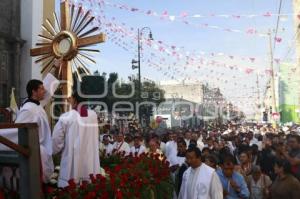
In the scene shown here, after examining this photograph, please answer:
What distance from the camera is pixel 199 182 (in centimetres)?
621

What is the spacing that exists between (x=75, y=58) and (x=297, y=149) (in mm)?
5443

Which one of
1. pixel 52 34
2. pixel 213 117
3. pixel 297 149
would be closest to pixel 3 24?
pixel 52 34

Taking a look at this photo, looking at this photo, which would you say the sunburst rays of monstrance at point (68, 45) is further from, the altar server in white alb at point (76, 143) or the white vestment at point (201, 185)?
the white vestment at point (201, 185)

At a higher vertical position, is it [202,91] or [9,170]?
[202,91]

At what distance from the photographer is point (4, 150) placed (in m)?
3.51

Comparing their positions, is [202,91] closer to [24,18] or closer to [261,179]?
[24,18]

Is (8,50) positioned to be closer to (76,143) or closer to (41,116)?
(76,143)

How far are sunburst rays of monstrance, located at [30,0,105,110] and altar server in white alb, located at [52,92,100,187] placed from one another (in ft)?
5.91

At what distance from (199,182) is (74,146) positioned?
1.79 m

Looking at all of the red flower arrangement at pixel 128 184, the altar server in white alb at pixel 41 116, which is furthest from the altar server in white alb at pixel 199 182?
the altar server in white alb at pixel 41 116

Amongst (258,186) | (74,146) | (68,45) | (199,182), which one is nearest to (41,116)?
(74,146)

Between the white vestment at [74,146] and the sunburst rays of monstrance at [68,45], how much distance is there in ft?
6.34

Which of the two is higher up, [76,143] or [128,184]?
[76,143]

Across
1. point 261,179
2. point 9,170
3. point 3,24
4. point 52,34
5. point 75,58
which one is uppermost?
point 3,24
